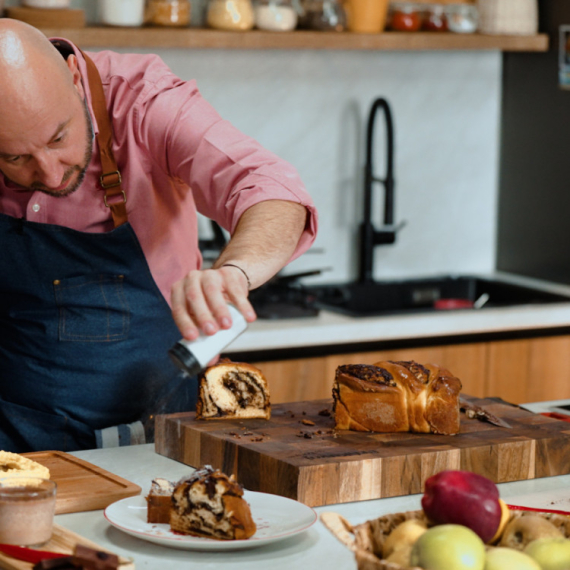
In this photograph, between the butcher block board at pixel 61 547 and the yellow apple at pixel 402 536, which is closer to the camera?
the yellow apple at pixel 402 536

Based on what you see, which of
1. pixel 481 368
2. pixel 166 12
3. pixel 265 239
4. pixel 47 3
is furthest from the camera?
pixel 481 368

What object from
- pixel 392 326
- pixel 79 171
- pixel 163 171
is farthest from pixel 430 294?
pixel 79 171

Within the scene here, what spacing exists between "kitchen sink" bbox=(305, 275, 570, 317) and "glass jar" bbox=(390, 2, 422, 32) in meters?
0.87

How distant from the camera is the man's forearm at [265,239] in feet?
4.77

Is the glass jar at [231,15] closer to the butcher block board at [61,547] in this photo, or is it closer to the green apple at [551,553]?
the butcher block board at [61,547]

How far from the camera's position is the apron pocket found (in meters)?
1.87

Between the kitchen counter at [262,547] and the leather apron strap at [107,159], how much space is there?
1.62 feet

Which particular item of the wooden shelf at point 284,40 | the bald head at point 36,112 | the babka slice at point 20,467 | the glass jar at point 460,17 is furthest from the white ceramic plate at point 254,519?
the glass jar at point 460,17

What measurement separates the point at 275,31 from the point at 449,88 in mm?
880

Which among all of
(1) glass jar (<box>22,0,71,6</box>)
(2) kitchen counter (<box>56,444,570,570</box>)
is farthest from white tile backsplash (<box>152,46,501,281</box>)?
(2) kitchen counter (<box>56,444,570,570</box>)

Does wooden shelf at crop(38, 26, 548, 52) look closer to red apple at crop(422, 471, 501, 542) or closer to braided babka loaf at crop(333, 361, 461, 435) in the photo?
braided babka loaf at crop(333, 361, 461, 435)

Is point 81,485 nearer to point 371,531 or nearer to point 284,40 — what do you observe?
point 371,531

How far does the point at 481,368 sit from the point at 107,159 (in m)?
1.57

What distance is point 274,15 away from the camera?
3.01 metres
